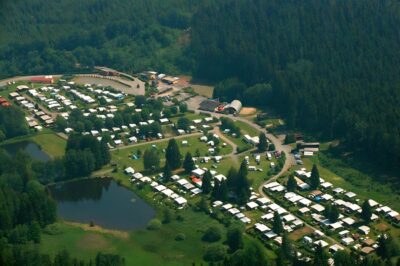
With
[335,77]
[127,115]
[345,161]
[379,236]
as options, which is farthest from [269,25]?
[379,236]

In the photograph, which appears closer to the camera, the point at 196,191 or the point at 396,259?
the point at 396,259

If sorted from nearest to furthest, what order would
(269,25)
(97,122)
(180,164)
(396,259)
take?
(396,259)
(180,164)
(97,122)
(269,25)

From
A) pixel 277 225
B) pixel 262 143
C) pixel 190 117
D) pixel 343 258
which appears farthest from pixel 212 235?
pixel 190 117

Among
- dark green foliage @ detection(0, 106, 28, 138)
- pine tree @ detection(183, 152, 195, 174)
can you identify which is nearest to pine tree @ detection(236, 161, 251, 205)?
pine tree @ detection(183, 152, 195, 174)

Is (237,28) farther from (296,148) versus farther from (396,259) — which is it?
(396,259)

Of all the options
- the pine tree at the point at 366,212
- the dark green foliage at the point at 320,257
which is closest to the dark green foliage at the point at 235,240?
the dark green foliage at the point at 320,257

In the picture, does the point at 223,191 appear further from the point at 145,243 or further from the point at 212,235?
the point at 145,243

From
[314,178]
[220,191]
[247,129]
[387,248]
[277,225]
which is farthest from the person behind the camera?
[247,129]
